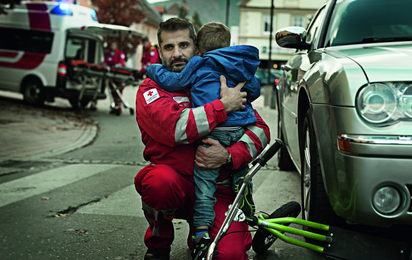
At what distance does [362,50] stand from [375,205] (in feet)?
3.38

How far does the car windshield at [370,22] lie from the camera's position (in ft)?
11.4

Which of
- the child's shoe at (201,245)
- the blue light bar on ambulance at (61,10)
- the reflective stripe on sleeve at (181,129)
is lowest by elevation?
the child's shoe at (201,245)

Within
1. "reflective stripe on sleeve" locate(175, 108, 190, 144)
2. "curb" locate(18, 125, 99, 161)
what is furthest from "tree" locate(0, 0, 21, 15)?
"reflective stripe on sleeve" locate(175, 108, 190, 144)

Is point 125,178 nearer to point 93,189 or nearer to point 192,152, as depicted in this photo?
point 93,189

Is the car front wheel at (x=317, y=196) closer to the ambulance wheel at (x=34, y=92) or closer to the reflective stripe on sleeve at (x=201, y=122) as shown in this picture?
the reflective stripe on sleeve at (x=201, y=122)

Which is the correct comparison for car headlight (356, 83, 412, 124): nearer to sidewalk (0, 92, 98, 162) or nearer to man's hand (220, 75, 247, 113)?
man's hand (220, 75, 247, 113)

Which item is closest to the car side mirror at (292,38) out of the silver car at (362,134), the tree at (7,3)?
the silver car at (362,134)

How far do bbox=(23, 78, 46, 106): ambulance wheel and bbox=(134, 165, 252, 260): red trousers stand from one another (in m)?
12.1

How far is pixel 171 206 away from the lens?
2.69 meters

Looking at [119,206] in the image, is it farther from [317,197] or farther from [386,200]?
[386,200]

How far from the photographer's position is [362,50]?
115 inches

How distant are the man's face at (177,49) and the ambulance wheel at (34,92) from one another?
11976mm

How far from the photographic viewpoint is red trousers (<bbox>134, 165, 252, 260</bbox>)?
2654 millimetres

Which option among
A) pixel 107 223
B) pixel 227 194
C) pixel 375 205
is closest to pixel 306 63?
pixel 227 194
